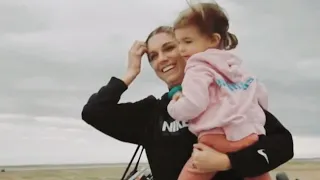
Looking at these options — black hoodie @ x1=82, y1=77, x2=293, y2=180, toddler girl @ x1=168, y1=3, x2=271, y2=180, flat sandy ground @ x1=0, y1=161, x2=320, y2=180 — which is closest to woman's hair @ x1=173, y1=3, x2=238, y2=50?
toddler girl @ x1=168, y1=3, x2=271, y2=180

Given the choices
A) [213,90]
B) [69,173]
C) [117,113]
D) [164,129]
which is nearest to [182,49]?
[213,90]

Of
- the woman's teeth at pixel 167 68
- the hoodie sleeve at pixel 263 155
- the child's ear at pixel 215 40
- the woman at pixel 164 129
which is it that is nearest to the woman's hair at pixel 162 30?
the woman at pixel 164 129

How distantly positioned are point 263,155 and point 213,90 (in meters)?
0.21

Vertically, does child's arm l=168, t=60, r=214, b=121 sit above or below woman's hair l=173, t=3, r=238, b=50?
below

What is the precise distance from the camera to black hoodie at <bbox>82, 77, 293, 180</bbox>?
71.0 inches

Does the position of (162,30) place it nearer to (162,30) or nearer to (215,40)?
(162,30)

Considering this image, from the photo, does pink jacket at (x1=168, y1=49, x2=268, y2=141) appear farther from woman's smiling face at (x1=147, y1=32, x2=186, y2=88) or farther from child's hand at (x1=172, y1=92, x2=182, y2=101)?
woman's smiling face at (x1=147, y1=32, x2=186, y2=88)

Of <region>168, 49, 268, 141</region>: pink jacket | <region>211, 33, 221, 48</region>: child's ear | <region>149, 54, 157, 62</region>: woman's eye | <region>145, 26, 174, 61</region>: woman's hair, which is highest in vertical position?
<region>145, 26, 174, 61</region>: woman's hair

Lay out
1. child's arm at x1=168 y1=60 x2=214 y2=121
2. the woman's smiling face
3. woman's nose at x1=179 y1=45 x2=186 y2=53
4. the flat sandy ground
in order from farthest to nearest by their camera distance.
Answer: the flat sandy ground
the woman's smiling face
woman's nose at x1=179 y1=45 x2=186 y2=53
child's arm at x1=168 y1=60 x2=214 y2=121

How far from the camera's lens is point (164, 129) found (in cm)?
200

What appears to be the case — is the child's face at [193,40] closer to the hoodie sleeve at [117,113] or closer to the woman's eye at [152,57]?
the woman's eye at [152,57]

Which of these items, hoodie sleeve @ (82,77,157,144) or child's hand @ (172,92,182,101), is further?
hoodie sleeve @ (82,77,157,144)

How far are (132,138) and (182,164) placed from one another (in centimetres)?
29

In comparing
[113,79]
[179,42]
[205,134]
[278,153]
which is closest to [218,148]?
[205,134]
